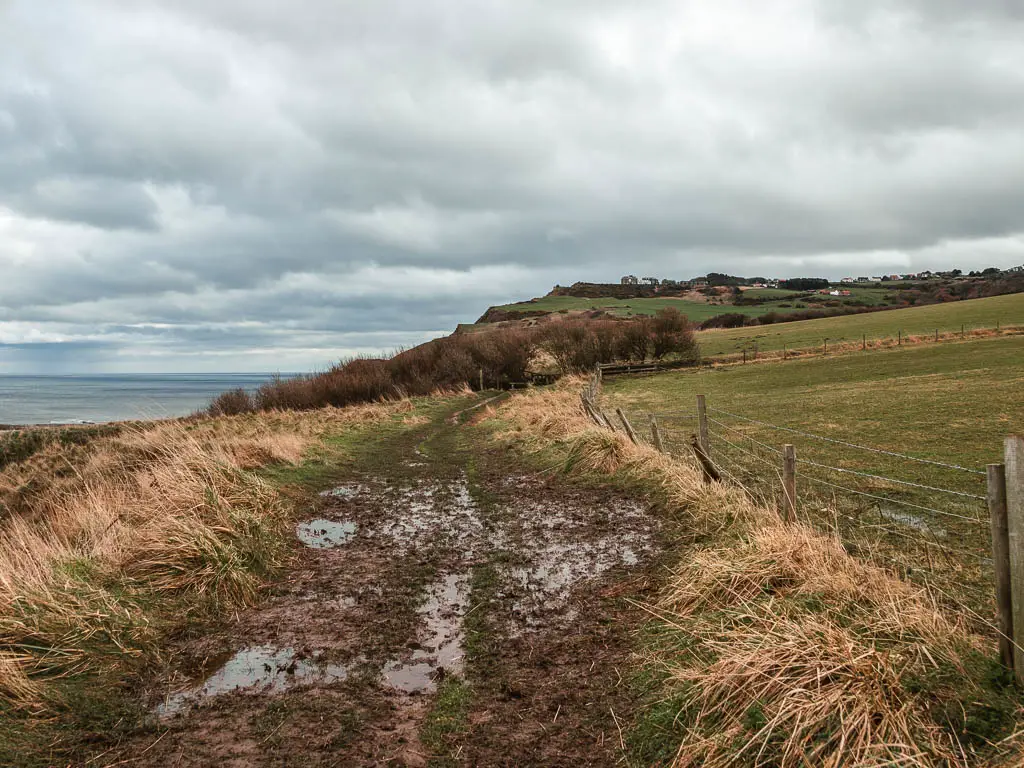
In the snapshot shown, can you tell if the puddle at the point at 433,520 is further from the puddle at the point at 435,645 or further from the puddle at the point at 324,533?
the puddle at the point at 435,645

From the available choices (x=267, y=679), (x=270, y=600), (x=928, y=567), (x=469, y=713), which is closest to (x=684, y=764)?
(x=469, y=713)

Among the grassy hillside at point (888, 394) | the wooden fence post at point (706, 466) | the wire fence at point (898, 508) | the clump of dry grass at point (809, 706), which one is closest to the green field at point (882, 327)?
the grassy hillside at point (888, 394)

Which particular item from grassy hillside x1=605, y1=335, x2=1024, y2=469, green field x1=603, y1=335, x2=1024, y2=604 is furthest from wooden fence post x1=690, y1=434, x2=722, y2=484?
grassy hillside x1=605, y1=335, x2=1024, y2=469

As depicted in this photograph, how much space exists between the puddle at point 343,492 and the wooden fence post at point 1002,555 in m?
9.94

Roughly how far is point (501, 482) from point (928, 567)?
25.6ft

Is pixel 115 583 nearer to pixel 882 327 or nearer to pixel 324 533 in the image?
pixel 324 533

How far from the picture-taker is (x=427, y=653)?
5.53m

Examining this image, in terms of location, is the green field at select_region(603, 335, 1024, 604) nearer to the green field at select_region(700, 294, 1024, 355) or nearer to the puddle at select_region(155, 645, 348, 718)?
the puddle at select_region(155, 645, 348, 718)

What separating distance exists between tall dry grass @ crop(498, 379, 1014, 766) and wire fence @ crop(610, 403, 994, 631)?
61 cm

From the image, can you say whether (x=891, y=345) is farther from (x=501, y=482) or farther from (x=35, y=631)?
(x=35, y=631)

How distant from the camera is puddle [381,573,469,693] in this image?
16.6ft

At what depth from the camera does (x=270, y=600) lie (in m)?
6.83

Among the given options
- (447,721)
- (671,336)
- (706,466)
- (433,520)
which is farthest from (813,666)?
(671,336)

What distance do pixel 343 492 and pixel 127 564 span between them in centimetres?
564
